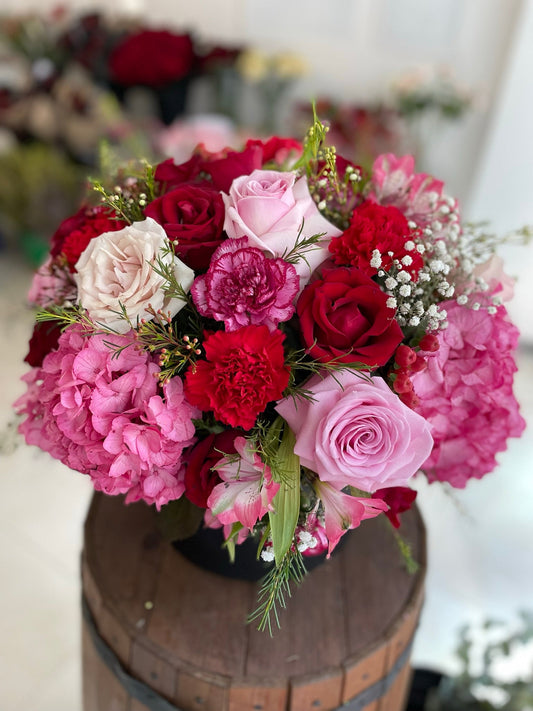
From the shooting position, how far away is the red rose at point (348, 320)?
64cm

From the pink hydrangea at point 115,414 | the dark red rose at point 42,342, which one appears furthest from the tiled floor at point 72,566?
the pink hydrangea at point 115,414

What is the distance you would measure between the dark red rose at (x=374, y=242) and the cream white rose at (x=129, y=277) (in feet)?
0.57

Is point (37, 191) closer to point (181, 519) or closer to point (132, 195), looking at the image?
point (132, 195)

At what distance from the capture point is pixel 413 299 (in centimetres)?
73

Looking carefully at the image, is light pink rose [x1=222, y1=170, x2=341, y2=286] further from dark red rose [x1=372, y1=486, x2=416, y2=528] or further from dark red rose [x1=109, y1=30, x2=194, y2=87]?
dark red rose [x1=109, y1=30, x2=194, y2=87]

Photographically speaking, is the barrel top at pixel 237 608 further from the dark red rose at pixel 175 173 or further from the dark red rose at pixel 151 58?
the dark red rose at pixel 151 58

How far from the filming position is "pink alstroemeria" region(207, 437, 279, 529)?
644 millimetres

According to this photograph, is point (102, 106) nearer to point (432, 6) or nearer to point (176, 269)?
point (432, 6)

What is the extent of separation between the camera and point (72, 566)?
5.89 ft

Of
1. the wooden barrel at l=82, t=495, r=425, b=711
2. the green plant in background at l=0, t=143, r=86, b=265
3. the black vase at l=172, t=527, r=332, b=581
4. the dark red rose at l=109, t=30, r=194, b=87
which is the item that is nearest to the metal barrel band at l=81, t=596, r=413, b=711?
the wooden barrel at l=82, t=495, r=425, b=711

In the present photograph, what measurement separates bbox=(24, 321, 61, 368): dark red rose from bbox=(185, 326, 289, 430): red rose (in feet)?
0.72

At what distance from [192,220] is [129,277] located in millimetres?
100

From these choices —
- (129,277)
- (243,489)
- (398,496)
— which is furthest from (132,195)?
(398,496)

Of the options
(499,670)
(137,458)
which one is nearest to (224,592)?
(137,458)
